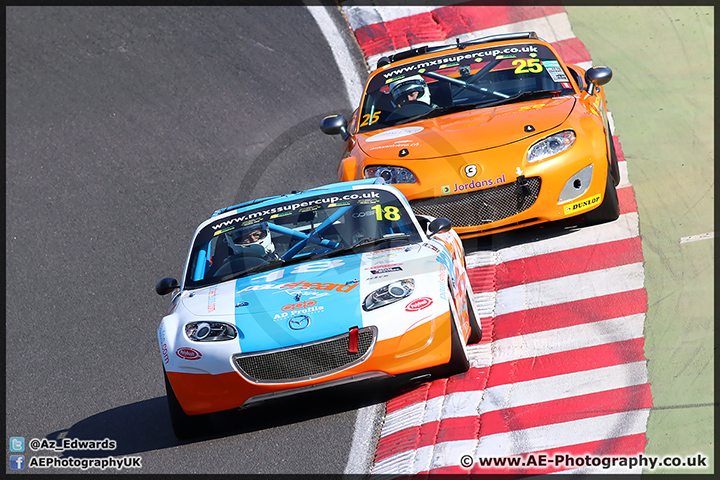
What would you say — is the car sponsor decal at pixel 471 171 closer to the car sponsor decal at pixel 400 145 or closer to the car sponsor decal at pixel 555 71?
the car sponsor decal at pixel 400 145

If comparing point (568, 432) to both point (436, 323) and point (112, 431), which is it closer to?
point (436, 323)

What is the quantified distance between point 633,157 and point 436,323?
5.19 metres

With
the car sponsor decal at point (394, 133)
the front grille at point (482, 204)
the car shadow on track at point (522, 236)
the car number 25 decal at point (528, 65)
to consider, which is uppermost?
the car number 25 decal at point (528, 65)

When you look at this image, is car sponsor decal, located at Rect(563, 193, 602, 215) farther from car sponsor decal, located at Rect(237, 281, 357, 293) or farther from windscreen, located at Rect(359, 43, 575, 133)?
car sponsor decal, located at Rect(237, 281, 357, 293)

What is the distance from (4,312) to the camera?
1038 cm

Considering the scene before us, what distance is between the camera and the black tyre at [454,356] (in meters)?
6.41

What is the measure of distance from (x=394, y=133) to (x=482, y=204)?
1371 millimetres

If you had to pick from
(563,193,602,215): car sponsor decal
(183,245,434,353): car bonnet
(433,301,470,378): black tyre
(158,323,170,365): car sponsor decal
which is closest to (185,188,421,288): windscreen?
(183,245,434,353): car bonnet

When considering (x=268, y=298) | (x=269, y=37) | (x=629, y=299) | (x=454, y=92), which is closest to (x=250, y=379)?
(x=268, y=298)

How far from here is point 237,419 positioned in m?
6.88

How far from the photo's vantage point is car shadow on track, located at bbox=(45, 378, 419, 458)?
6.40 metres

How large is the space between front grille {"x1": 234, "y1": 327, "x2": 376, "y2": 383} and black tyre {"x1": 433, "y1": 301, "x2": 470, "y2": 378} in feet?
1.88

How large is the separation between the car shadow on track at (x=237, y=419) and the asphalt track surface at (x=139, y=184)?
2 centimetres

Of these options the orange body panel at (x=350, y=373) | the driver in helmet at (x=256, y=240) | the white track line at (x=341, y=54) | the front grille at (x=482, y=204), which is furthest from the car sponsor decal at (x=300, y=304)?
the white track line at (x=341, y=54)
